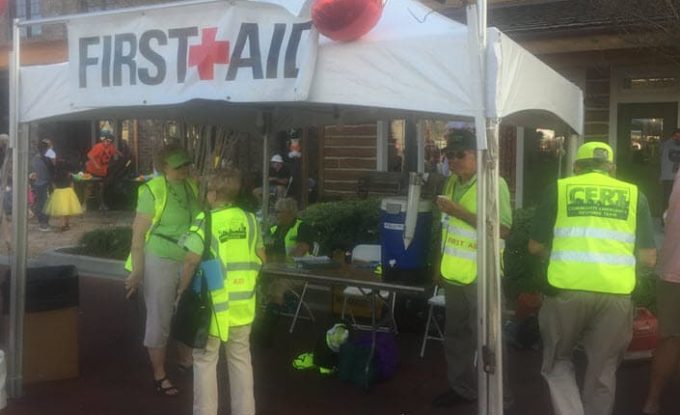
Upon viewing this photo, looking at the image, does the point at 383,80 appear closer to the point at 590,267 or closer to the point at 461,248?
the point at 461,248

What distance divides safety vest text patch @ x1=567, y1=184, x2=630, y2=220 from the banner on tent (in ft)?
5.20

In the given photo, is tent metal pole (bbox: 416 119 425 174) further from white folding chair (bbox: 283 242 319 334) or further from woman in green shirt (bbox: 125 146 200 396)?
woman in green shirt (bbox: 125 146 200 396)

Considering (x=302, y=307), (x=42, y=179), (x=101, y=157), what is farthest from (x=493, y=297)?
(x=101, y=157)

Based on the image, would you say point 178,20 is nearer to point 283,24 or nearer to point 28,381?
point 283,24

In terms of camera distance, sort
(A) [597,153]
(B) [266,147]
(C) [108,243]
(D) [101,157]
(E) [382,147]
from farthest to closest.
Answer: (E) [382,147] → (D) [101,157] → (C) [108,243] → (B) [266,147] → (A) [597,153]

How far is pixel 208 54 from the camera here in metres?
4.43

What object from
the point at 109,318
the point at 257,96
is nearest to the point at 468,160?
the point at 257,96

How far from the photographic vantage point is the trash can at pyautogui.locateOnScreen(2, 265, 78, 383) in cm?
550

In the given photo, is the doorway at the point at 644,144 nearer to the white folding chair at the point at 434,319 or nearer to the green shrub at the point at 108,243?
the white folding chair at the point at 434,319

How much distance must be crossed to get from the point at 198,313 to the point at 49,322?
187cm

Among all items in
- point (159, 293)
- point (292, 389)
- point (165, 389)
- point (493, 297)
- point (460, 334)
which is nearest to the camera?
point (493, 297)

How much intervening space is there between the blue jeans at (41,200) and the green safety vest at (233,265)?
34.0 ft

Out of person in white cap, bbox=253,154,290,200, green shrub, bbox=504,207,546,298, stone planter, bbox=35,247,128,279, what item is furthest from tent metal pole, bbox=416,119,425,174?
green shrub, bbox=504,207,546,298

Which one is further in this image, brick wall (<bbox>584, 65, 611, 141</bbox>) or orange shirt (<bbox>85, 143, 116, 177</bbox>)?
orange shirt (<bbox>85, 143, 116, 177</bbox>)
